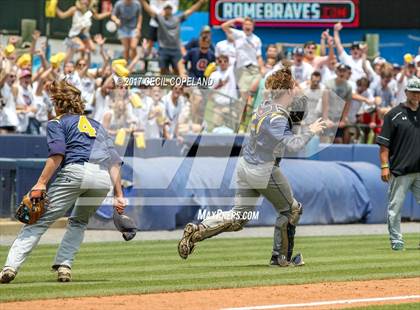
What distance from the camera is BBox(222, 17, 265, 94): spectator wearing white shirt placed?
2369 cm

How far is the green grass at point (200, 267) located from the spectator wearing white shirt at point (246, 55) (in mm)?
6666

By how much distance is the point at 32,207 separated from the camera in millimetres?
10945

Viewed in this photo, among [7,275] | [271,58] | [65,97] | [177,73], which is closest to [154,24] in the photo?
[177,73]

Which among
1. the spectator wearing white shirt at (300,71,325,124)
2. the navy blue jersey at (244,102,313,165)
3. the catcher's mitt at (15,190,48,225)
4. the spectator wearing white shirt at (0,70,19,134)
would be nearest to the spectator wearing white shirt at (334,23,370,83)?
the spectator wearing white shirt at (300,71,325,124)

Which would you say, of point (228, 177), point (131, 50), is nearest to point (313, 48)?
point (131, 50)

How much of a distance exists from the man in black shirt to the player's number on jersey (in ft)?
17.9

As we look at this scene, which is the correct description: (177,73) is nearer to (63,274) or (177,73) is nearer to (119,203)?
(119,203)

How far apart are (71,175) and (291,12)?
62.8ft

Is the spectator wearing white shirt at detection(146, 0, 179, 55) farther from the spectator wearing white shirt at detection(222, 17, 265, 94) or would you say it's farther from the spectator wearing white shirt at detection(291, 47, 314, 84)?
the spectator wearing white shirt at detection(291, 47, 314, 84)

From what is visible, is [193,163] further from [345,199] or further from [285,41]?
[285,41]

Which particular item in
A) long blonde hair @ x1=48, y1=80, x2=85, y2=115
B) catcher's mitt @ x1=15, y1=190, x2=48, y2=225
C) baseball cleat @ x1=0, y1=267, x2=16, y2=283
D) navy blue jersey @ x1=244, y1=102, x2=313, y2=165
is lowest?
baseball cleat @ x1=0, y1=267, x2=16, y2=283

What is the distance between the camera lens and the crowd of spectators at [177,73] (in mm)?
21617

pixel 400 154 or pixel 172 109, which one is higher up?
pixel 400 154

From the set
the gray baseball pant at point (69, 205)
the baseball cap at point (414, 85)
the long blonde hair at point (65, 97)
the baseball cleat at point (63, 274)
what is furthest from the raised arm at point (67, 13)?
the baseball cleat at point (63, 274)
